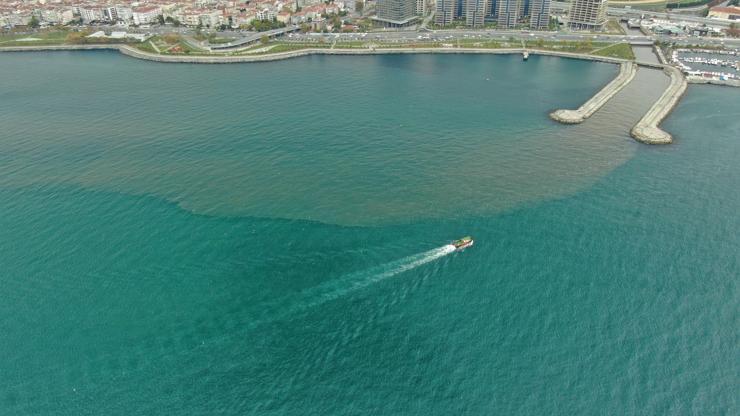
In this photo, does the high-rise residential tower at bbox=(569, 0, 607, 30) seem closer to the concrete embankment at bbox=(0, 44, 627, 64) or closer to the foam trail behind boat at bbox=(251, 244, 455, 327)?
the concrete embankment at bbox=(0, 44, 627, 64)

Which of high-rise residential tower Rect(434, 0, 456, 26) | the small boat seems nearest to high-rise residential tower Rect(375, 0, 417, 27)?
high-rise residential tower Rect(434, 0, 456, 26)

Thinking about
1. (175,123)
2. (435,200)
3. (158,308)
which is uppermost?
(175,123)

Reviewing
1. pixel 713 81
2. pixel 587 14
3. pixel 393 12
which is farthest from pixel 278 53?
pixel 713 81

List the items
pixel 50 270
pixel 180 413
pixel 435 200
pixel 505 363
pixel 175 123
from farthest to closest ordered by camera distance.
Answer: pixel 175 123
pixel 435 200
pixel 50 270
pixel 505 363
pixel 180 413

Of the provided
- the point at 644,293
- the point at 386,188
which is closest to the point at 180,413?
the point at 386,188

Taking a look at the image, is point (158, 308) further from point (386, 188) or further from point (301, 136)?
point (301, 136)

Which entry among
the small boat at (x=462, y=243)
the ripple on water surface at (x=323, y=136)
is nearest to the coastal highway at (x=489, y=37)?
the ripple on water surface at (x=323, y=136)
